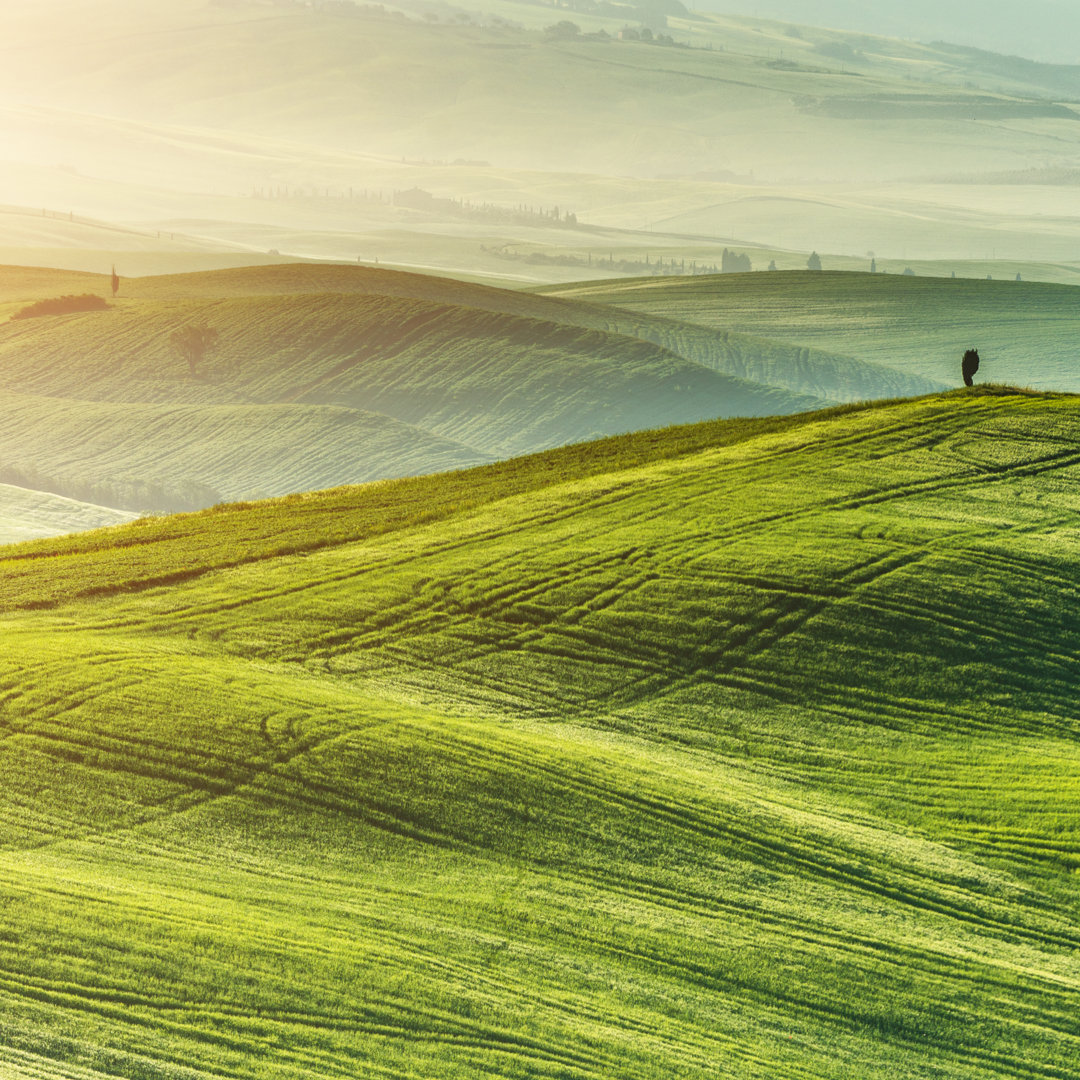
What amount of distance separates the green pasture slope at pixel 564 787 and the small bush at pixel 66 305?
147m

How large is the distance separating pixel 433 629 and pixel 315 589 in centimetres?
407

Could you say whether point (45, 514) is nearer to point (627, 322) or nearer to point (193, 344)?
point (193, 344)

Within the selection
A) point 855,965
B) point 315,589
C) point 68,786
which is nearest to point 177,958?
point 68,786

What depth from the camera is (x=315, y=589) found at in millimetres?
32219

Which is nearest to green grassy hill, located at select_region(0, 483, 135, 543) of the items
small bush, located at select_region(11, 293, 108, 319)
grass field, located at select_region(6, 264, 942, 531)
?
grass field, located at select_region(6, 264, 942, 531)

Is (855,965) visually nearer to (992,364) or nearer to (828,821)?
(828,821)

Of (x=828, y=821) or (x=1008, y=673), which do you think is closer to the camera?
(x=828, y=821)

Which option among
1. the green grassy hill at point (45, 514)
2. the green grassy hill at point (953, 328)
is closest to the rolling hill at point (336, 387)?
the green grassy hill at point (45, 514)

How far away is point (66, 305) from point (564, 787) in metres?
170

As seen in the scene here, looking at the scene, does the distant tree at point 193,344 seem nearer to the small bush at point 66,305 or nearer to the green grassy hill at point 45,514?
the small bush at point 66,305

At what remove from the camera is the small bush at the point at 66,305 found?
173 meters

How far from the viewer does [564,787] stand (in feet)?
73.4

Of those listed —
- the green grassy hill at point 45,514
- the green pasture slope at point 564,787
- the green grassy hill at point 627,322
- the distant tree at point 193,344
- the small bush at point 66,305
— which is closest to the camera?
the green pasture slope at point 564,787

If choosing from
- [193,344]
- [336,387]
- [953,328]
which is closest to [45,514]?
[336,387]
